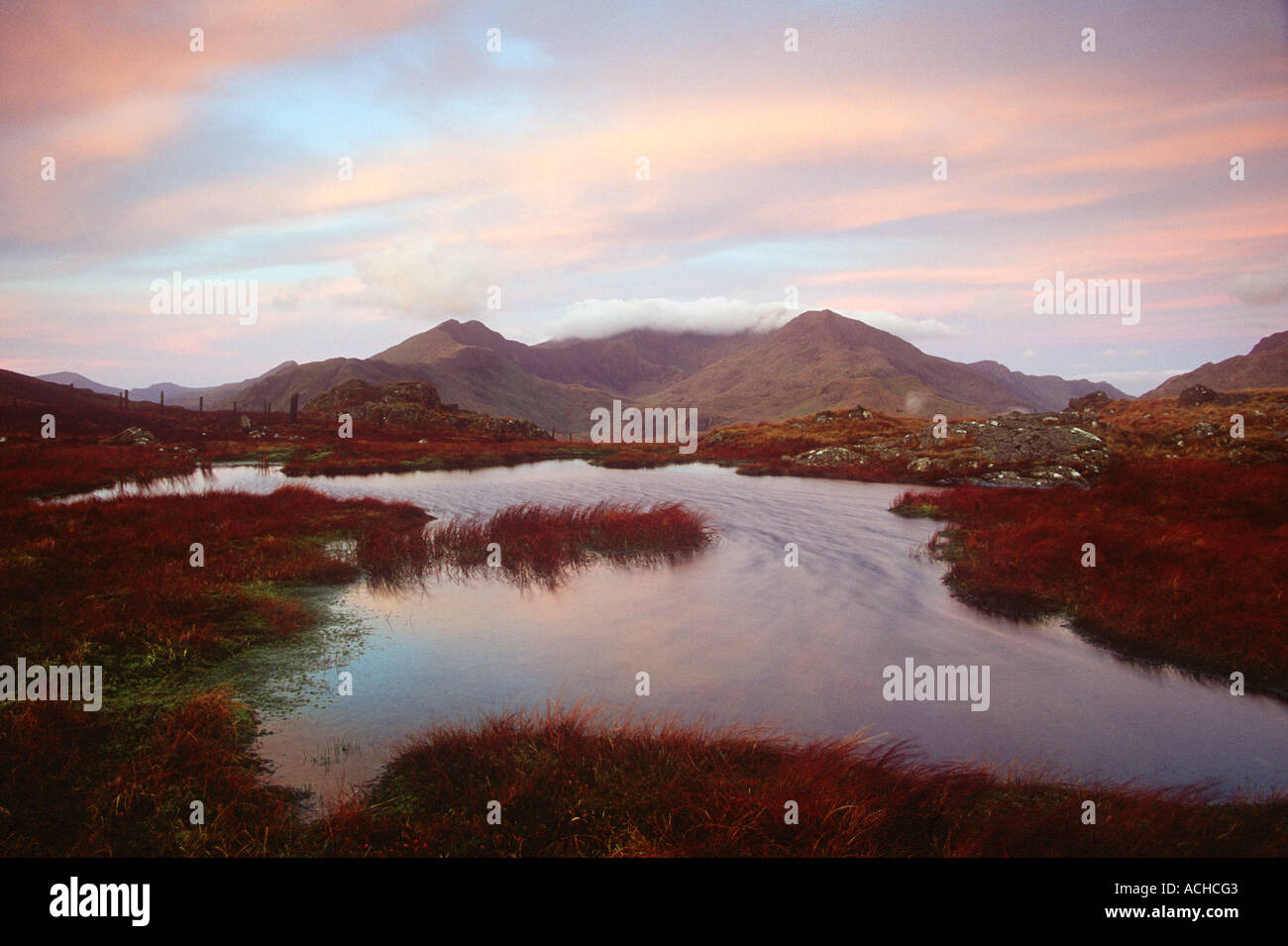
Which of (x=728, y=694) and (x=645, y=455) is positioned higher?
(x=645, y=455)

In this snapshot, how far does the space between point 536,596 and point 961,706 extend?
35.6ft

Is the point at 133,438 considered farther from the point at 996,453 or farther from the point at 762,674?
the point at 996,453

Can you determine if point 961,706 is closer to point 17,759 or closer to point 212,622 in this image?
point 17,759

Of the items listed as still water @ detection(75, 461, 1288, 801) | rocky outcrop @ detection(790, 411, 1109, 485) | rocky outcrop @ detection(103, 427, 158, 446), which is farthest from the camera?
rocky outcrop @ detection(103, 427, 158, 446)

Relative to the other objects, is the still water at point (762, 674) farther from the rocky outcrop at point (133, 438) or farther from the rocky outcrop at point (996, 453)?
the rocky outcrop at point (133, 438)

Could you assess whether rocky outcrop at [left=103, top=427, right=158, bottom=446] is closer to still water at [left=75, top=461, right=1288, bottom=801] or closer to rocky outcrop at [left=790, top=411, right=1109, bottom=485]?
still water at [left=75, top=461, right=1288, bottom=801]

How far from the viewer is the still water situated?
9.16 m

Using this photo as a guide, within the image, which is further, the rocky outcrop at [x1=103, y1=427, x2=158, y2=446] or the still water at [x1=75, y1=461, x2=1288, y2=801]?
the rocky outcrop at [x1=103, y1=427, x2=158, y2=446]

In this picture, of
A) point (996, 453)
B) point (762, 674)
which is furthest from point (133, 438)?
point (996, 453)

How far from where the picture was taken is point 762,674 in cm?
1216

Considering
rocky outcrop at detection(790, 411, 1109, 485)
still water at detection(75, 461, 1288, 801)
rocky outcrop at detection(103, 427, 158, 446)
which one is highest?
rocky outcrop at detection(103, 427, 158, 446)

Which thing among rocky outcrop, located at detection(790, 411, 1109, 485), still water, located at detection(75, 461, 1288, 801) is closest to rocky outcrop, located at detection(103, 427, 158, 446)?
still water, located at detection(75, 461, 1288, 801)

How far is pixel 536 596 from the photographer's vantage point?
17.3 metres

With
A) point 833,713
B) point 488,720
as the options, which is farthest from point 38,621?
A: point 833,713
